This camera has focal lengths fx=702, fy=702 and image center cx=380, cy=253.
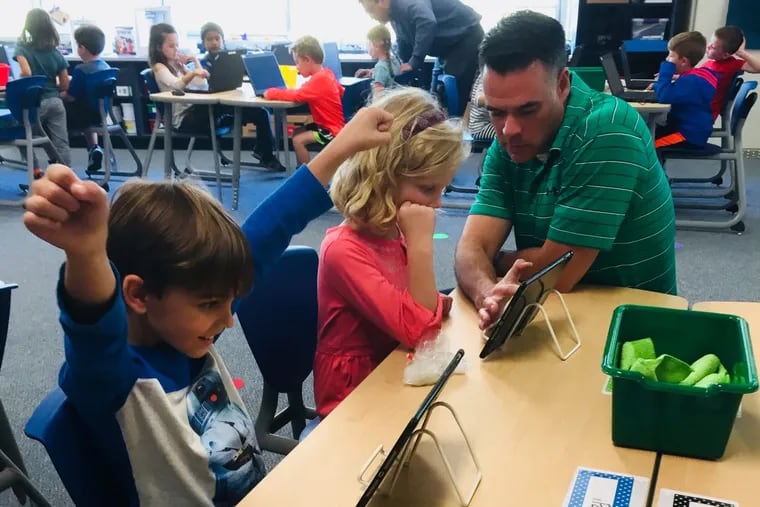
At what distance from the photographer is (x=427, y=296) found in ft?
4.75

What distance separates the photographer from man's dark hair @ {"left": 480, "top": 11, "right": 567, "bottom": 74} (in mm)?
1519

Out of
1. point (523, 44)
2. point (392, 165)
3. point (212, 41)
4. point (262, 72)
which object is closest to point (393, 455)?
point (392, 165)

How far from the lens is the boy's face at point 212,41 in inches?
235

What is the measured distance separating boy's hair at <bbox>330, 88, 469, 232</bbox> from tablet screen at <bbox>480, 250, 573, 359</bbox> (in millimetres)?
335

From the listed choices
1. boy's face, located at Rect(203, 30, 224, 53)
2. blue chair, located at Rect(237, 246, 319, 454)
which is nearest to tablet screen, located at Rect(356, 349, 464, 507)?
blue chair, located at Rect(237, 246, 319, 454)

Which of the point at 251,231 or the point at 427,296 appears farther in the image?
the point at 427,296

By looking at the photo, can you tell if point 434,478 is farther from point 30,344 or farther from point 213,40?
point 213,40

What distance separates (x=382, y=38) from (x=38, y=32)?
2.55m

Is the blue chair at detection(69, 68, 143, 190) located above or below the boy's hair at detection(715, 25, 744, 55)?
below

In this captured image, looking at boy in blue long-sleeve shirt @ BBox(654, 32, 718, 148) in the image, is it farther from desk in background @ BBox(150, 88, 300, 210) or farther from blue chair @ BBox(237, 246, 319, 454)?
blue chair @ BBox(237, 246, 319, 454)

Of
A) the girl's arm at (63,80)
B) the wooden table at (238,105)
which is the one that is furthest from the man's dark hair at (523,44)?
the girl's arm at (63,80)

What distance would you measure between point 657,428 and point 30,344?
8.61 feet

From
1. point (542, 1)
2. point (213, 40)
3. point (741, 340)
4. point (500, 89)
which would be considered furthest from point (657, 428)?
point (542, 1)

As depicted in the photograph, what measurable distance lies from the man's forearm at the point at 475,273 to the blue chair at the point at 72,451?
846 millimetres
